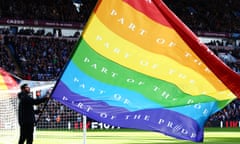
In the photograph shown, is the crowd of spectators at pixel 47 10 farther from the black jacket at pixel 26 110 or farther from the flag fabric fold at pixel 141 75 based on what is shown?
the flag fabric fold at pixel 141 75

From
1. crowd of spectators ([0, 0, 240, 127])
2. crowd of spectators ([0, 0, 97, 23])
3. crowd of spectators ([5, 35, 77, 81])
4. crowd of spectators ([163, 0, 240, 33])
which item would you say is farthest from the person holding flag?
crowd of spectators ([163, 0, 240, 33])

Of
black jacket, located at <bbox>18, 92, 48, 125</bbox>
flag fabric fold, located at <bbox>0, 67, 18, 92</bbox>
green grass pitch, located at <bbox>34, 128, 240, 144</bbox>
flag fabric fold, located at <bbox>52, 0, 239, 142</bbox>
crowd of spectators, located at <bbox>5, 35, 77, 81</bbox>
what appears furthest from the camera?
crowd of spectators, located at <bbox>5, 35, 77, 81</bbox>

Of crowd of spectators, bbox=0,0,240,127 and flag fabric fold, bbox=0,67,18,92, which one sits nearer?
flag fabric fold, bbox=0,67,18,92

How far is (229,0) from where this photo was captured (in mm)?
71938

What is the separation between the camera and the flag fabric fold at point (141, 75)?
896 cm

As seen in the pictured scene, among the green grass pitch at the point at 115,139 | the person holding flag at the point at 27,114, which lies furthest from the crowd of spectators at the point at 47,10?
the person holding flag at the point at 27,114

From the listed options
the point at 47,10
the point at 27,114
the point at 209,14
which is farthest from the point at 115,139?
the point at 209,14

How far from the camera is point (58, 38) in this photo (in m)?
55.5

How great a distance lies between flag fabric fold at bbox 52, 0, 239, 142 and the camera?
8961 millimetres

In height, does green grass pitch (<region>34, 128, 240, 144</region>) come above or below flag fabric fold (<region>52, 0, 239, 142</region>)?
above

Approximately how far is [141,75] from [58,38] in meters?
46.7

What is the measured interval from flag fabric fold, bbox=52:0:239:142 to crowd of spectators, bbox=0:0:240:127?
77.1ft

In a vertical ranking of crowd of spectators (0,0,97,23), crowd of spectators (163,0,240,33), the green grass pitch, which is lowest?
the green grass pitch

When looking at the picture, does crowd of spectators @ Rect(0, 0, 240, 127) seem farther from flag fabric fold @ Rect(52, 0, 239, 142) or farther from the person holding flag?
flag fabric fold @ Rect(52, 0, 239, 142)
